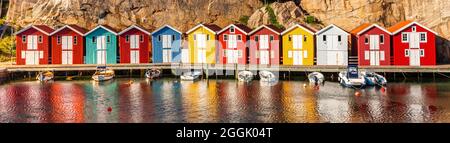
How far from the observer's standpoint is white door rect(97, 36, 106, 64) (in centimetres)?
5962

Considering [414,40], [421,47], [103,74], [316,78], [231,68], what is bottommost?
[316,78]

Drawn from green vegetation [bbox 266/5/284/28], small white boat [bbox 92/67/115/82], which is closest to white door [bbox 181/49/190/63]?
small white boat [bbox 92/67/115/82]

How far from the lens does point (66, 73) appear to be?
185 ft

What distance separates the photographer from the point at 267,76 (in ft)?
164

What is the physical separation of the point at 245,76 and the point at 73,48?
22737 mm

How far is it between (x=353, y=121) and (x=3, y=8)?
236ft

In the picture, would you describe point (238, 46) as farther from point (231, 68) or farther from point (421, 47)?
point (421, 47)

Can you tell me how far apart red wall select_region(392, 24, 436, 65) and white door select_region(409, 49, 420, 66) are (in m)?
0.33

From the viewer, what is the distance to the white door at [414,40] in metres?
53.0

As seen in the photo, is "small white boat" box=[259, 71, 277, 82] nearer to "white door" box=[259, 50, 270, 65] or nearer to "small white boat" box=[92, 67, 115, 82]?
"white door" box=[259, 50, 270, 65]

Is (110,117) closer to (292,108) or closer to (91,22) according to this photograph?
(292,108)

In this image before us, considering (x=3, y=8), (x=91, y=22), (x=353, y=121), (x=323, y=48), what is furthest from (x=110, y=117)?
(x=3, y=8)

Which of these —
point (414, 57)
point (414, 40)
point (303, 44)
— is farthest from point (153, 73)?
point (414, 40)

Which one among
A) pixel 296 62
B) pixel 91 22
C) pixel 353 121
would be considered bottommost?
pixel 353 121
